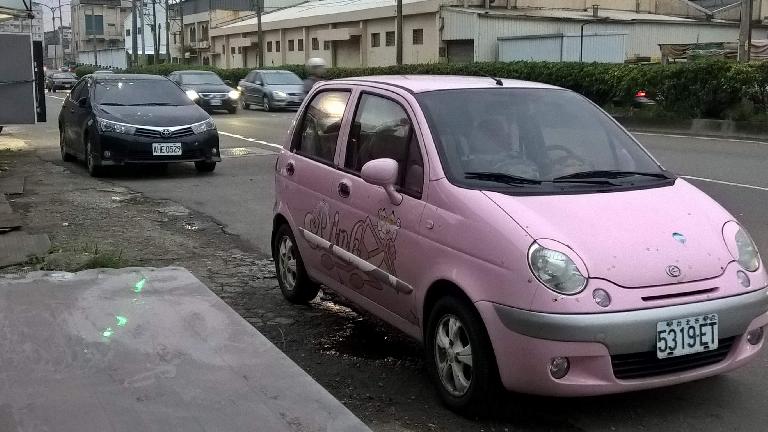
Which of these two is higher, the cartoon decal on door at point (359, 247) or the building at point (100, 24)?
the building at point (100, 24)

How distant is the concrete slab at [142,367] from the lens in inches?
138

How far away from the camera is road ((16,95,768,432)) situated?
156 inches

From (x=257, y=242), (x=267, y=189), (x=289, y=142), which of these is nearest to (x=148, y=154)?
(x=267, y=189)

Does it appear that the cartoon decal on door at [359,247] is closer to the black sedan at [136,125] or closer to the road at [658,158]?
the road at [658,158]

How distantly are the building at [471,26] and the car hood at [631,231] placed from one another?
2857cm

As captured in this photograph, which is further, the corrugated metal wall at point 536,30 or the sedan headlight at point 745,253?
the corrugated metal wall at point 536,30

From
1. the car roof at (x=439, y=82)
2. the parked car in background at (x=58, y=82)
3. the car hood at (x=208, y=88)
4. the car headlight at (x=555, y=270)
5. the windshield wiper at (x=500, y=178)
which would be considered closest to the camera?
the car headlight at (x=555, y=270)

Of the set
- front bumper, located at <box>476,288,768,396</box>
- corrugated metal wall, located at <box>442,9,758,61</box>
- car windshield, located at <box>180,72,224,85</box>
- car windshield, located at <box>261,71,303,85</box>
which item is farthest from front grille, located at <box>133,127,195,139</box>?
corrugated metal wall, located at <box>442,9,758,61</box>

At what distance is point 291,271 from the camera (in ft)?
19.5

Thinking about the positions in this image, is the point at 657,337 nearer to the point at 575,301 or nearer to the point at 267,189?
the point at 575,301

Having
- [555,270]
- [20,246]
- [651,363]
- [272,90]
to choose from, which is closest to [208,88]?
[272,90]

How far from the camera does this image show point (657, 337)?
11.8 ft

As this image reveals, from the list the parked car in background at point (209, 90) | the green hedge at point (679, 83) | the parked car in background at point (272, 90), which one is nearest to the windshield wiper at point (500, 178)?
the green hedge at point (679, 83)

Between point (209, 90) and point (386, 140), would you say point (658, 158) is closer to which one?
point (386, 140)
